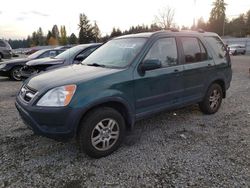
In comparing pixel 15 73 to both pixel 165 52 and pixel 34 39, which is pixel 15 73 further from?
pixel 34 39

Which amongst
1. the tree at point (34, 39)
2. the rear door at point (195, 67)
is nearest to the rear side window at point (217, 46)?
the rear door at point (195, 67)

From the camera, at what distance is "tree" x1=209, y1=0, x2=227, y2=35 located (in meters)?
68.8

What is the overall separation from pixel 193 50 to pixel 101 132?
2.52 meters

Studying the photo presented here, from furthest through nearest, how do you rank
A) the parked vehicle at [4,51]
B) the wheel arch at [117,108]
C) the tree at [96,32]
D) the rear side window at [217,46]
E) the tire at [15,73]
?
the tree at [96,32] → the parked vehicle at [4,51] → the tire at [15,73] → the rear side window at [217,46] → the wheel arch at [117,108]

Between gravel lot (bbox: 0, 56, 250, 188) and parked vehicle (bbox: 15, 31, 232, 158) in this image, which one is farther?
parked vehicle (bbox: 15, 31, 232, 158)

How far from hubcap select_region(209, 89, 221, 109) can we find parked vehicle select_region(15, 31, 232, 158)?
0.20 m

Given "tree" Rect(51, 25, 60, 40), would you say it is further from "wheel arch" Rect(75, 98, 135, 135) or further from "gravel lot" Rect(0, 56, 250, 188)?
"wheel arch" Rect(75, 98, 135, 135)

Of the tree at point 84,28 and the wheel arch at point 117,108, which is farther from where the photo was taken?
the tree at point 84,28

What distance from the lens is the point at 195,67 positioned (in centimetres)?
466

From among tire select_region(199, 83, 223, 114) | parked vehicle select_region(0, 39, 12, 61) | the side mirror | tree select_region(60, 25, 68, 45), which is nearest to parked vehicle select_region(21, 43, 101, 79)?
tire select_region(199, 83, 223, 114)

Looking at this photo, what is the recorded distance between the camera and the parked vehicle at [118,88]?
3.16 m

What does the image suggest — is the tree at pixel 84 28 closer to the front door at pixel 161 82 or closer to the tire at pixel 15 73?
the tire at pixel 15 73

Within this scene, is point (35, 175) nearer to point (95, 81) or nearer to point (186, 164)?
point (95, 81)

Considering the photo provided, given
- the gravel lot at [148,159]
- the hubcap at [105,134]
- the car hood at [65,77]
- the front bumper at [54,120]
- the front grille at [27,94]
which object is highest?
the car hood at [65,77]
